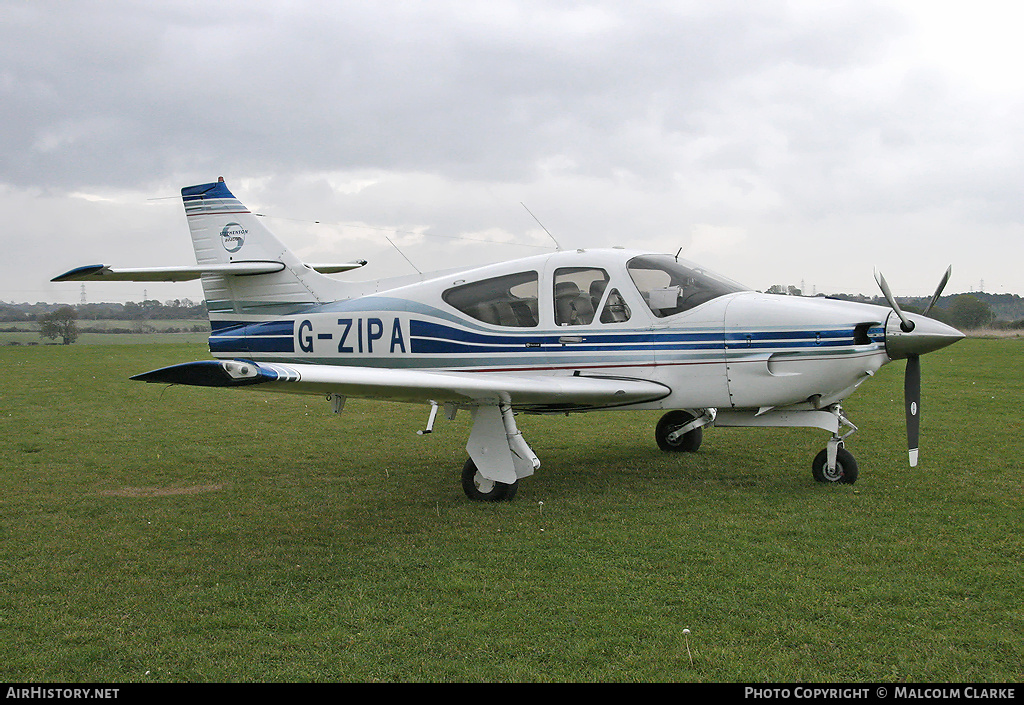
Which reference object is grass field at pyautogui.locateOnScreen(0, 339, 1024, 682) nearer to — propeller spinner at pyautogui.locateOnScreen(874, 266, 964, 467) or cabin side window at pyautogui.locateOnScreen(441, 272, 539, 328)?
propeller spinner at pyautogui.locateOnScreen(874, 266, 964, 467)

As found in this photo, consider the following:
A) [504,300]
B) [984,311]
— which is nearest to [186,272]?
[504,300]

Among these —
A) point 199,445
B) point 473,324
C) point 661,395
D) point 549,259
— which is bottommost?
point 199,445

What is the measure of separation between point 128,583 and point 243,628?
1285 millimetres

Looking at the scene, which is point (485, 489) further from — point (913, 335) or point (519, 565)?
point (913, 335)

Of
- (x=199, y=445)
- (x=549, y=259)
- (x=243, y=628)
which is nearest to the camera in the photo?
(x=243, y=628)

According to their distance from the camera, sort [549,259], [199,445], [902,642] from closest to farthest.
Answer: [902,642], [549,259], [199,445]

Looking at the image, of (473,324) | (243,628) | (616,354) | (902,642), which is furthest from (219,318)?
(902,642)

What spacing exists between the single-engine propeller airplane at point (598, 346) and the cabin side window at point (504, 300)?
1cm

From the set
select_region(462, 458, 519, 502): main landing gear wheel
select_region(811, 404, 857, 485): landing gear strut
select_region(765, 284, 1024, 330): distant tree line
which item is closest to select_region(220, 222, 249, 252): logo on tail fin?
select_region(462, 458, 519, 502): main landing gear wheel

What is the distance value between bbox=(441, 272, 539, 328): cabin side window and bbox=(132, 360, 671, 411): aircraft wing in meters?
0.58

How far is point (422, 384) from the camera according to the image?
625 centimetres

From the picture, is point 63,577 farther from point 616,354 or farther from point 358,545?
point 616,354

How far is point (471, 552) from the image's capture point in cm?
562

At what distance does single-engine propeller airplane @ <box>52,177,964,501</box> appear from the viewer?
691 centimetres
